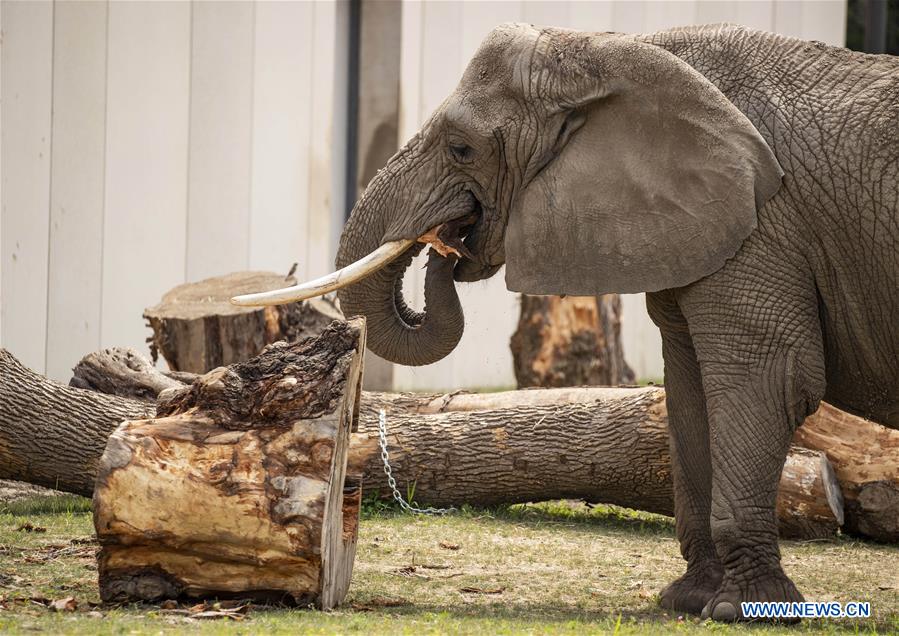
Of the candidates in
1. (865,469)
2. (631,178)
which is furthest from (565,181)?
(865,469)

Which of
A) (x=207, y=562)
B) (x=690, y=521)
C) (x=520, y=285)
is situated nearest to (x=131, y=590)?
(x=207, y=562)

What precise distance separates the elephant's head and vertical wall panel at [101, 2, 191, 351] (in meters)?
6.82

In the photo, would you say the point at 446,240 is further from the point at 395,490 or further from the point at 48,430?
the point at 48,430

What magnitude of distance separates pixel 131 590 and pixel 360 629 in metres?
0.97

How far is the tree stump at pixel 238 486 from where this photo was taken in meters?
5.15

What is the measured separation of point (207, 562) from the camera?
5246 millimetres

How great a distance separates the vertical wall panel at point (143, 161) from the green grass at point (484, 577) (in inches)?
181

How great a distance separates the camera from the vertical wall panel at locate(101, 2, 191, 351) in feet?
40.6

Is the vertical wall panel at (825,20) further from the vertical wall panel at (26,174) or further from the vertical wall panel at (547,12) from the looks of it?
the vertical wall panel at (26,174)

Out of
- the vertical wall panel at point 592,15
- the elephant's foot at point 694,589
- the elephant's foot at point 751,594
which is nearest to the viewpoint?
the elephant's foot at point 751,594

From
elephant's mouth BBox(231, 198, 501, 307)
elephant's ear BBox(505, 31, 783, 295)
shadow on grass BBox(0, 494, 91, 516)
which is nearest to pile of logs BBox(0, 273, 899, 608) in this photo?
shadow on grass BBox(0, 494, 91, 516)

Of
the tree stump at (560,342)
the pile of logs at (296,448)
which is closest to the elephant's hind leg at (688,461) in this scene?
the pile of logs at (296,448)

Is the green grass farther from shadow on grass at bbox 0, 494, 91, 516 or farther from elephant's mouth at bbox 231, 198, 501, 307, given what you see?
elephant's mouth at bbox 231, 198, 501, 307

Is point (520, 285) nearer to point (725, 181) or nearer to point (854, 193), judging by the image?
point (725, 181)
